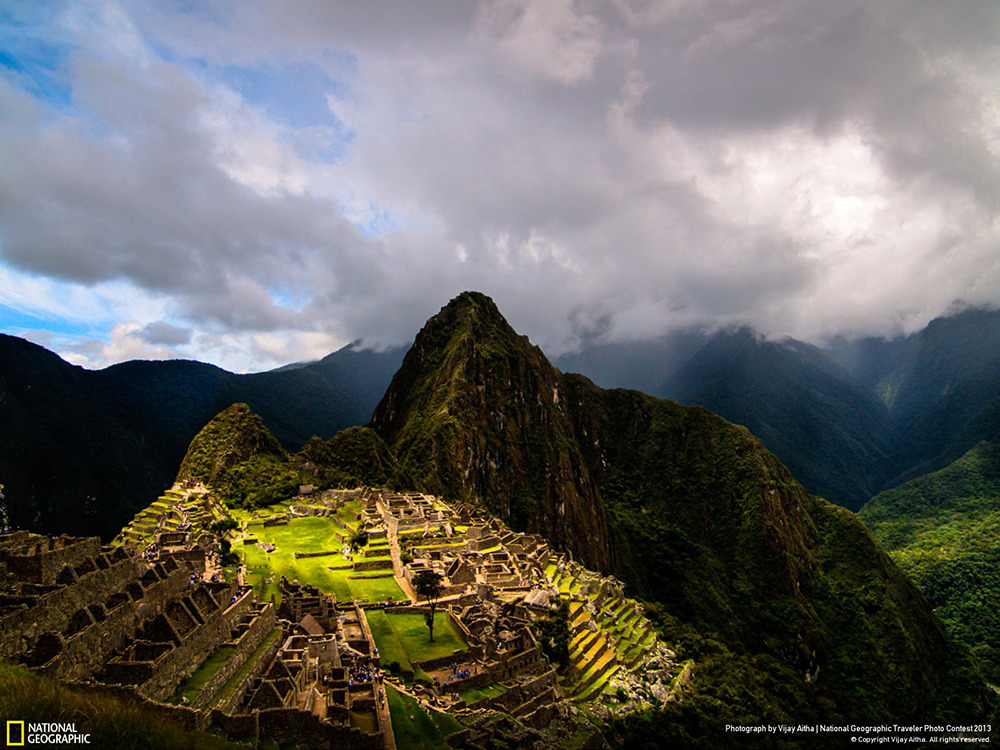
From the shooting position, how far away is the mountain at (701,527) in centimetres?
8194

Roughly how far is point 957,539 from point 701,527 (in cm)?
5904

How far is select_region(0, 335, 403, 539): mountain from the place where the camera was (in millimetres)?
82312

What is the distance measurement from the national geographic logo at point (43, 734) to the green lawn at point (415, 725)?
10.9m

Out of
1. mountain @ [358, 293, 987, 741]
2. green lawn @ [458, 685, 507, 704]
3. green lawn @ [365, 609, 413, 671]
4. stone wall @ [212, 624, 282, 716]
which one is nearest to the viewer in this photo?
stone wall @ [212, 624, 282, 716]

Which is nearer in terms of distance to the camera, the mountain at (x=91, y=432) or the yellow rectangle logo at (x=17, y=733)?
the yellow rectangle logo at (x=17, y=733)

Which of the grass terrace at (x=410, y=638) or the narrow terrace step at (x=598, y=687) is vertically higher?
the grass terrace at (x=410, y=638)

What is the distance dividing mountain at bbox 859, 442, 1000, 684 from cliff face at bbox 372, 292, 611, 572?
2829 inches

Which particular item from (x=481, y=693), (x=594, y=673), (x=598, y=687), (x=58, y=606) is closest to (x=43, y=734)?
(x=58, y=606)

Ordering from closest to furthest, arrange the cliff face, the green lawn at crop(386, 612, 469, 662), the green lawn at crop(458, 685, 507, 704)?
the green lawn at crop(458, 685, 507, 704), the green lawn at crop(386, 612, 469, 662), the cliff face

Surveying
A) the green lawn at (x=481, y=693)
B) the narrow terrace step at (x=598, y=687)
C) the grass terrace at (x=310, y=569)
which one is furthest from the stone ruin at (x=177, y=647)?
the narrow terrace step at (x=598, y=687)

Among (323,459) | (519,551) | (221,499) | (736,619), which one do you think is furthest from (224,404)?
(736,619)

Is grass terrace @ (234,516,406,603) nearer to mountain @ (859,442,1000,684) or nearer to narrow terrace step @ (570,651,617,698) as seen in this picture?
narrow terrace step @ (570,651,617,698)

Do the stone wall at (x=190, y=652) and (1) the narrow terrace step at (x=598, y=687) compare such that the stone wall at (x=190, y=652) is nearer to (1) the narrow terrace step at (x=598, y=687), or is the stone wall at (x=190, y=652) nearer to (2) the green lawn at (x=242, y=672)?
(2) the green lawn at (x=242, y=672)

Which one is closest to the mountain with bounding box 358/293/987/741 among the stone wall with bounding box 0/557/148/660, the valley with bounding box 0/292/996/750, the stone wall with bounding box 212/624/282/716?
the valley with bounding box 0/292/996/750
